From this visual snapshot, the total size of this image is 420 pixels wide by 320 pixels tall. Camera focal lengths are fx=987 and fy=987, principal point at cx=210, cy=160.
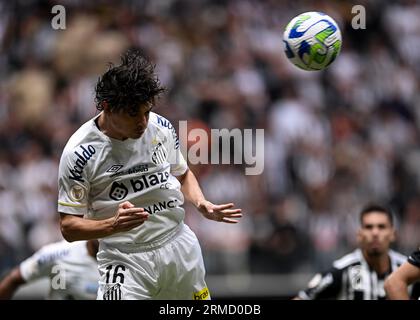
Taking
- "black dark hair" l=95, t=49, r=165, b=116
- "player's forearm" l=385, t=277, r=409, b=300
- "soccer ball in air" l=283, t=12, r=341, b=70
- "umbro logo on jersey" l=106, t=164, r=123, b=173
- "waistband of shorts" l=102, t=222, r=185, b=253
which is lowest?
"player's forearm" l=385, t=277, r=409, b=300

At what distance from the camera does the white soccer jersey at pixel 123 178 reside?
646cm

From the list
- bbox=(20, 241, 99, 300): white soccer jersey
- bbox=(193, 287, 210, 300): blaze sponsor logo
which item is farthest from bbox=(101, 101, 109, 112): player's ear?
bbox=(20, 241, 99, 300): white soccer jersey

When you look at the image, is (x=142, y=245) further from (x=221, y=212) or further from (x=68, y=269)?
(x=68, y=269)

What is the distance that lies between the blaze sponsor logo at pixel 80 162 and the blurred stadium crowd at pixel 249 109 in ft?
19.7

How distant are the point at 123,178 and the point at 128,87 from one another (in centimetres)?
66

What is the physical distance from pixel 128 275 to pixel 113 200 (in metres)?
0.52

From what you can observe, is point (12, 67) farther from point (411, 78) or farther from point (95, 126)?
point (95, 126)

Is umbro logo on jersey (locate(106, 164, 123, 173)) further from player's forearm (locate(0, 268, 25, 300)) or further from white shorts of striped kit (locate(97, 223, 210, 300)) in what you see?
player's forearm (locate(0, 268, 25, 300))

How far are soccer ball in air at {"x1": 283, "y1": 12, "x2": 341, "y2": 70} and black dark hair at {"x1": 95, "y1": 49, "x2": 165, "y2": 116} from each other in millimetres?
1887

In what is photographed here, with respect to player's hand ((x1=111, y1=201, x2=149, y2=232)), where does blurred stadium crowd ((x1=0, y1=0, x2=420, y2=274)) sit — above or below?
above

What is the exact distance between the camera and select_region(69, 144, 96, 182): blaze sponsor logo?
21.1 feet

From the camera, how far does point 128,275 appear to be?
673 centimetres

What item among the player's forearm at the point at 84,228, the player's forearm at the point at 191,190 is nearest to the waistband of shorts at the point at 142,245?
the player's forearm at the point at 191,190
